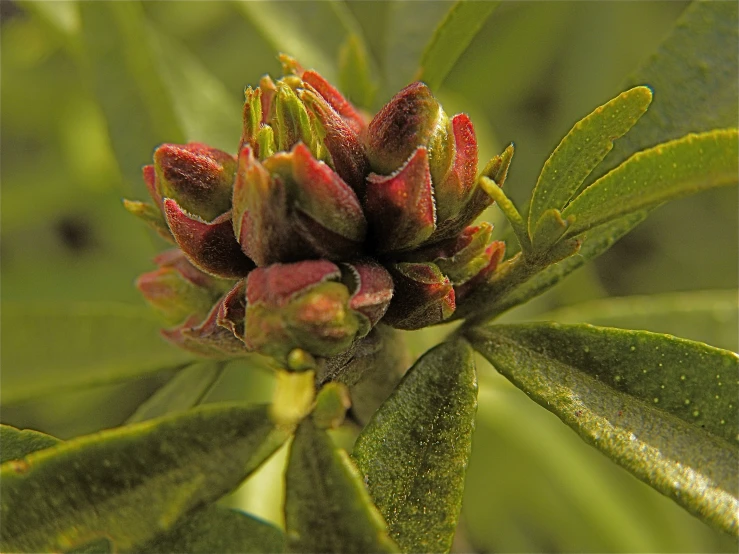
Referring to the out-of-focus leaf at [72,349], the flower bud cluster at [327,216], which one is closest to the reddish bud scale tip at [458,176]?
the flower bud cluster at [327,216]

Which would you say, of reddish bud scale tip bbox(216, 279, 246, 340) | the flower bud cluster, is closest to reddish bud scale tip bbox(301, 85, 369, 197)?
the flower bud cluster

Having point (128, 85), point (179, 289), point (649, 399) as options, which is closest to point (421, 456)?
point (649, 399)

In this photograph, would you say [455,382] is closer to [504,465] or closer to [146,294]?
[146,294]

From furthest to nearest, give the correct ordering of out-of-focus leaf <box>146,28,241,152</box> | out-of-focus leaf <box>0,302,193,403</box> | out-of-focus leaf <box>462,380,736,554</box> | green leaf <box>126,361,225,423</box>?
out-of-focus leaf <box>462,380,736,554</box>
out-of-focus leaf <box>146,28,241,152</box>
out-of-focus leaf <box>0,302,193,403</box>
green leaf <box>126,361,225,423</box>

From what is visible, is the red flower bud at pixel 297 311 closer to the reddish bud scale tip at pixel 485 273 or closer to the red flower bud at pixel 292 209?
the red flower bud at pixel 292 209

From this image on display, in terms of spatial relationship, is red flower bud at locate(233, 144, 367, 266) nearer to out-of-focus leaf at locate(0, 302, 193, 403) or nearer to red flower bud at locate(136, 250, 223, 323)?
red flower bud at locate(136, 250, 223, 323)

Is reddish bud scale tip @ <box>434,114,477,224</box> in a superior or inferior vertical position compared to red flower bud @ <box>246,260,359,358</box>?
superior
